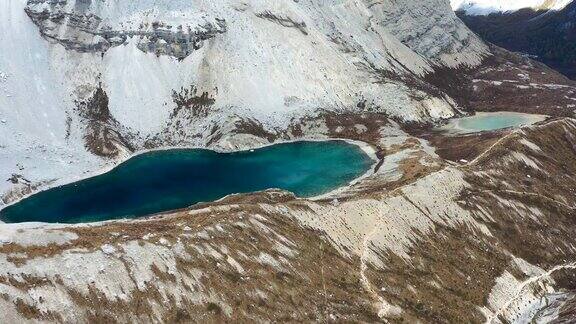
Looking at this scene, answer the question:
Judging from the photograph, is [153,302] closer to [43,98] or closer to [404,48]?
[43,98]

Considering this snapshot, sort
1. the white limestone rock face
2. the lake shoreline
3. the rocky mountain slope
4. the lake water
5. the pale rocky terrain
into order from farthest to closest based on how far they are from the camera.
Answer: the lake water → the lake shoreline → the white limestone rock face → the pale rocky terrain → the rocky mountain slope

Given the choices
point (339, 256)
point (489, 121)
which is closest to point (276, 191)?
point (339, 256)

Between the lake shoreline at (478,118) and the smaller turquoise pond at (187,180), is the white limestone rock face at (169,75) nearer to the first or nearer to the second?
the lake shoreline at (478,118)

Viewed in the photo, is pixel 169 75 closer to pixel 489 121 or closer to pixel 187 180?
pixel 187 180

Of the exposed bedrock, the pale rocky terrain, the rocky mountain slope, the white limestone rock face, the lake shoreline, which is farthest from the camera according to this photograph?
the exposed bedrock

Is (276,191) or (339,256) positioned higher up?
(276,191)

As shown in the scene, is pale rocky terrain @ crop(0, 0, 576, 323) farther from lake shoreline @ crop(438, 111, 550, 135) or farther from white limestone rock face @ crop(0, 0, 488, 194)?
lake shoreline @ crop(438, 111, 550, 135)

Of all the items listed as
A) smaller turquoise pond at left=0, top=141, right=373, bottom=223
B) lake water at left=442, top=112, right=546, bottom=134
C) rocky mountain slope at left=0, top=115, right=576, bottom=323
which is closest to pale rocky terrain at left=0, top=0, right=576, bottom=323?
rocky mountain slope at left=0, top=115, right=576, bottom=323

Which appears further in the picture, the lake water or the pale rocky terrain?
the lake water
